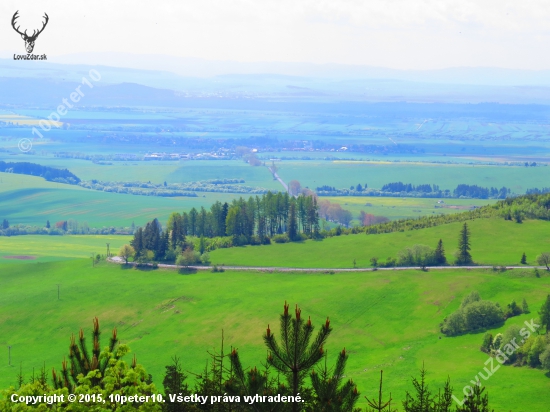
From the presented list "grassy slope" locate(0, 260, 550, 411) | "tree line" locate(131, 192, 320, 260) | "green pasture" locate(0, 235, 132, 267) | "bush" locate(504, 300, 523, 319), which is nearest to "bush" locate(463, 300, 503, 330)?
"bush" locate(504, 300, 523, 319)

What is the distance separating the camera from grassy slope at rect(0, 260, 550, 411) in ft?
267

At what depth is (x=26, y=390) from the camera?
83.0ft

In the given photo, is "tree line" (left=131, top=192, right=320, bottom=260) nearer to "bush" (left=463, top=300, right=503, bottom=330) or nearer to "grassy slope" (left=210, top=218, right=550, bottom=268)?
"grassy slope" (left=210, top=218, right=550, bottom=268)

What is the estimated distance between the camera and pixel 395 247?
120750mm

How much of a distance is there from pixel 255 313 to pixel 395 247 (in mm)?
32812

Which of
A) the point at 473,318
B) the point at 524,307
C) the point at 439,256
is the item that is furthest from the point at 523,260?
the point at 473,318

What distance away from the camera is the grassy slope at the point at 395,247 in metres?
116

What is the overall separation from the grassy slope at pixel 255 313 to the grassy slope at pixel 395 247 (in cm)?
773

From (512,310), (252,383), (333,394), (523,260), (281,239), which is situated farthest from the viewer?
(281,239)

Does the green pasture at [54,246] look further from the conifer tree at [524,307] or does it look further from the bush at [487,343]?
the bush at [487,343]

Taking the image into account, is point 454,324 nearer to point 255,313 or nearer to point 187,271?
point 255,313

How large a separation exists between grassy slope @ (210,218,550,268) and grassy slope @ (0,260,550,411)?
7.73 meters

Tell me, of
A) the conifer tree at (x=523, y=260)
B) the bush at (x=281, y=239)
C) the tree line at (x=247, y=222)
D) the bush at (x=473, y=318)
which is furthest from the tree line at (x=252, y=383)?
the bush at (x=281, y=239)

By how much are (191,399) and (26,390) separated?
6.31 m
